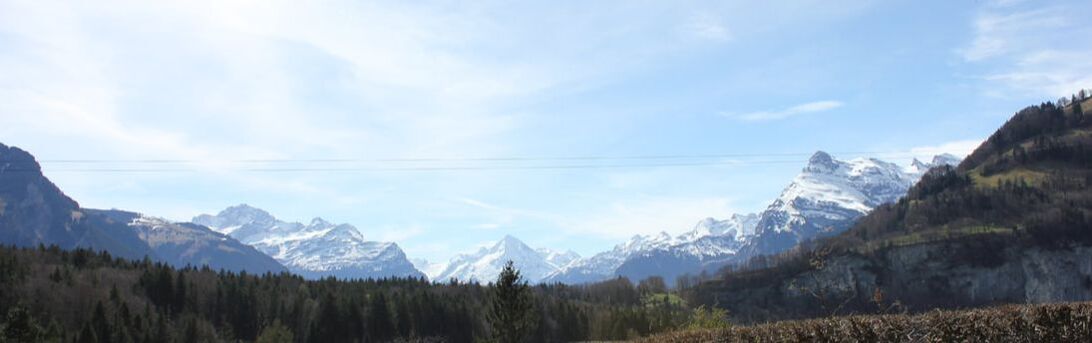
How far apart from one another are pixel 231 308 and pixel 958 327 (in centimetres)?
16628

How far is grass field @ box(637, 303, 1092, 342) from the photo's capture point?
2173 cm

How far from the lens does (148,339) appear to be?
128 meters

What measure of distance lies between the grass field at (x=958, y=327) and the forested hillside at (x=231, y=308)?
10092 centimetres

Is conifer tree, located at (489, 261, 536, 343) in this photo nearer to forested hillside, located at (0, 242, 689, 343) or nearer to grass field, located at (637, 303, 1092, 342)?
grass field, located at (637, 303, 1092, 342)

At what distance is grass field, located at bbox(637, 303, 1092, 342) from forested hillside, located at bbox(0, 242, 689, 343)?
100920 mm

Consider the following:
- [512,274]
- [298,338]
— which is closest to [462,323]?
[298,338]

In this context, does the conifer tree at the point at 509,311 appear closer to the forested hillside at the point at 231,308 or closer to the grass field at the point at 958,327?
the grass field at the point at 958,327

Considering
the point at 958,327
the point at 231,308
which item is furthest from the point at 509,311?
the point at 231,308

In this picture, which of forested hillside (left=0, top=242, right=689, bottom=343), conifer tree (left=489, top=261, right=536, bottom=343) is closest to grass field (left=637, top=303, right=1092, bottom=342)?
conifer tree (left=489, top=261, right=536, bottom=343)

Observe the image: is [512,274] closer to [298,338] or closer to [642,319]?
[642,319]

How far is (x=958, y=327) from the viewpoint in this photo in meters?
23.2

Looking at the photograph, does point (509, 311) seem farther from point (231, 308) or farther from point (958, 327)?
point (231, 308)

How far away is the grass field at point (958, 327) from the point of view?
21.7 metres

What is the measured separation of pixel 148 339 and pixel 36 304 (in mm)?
24382
